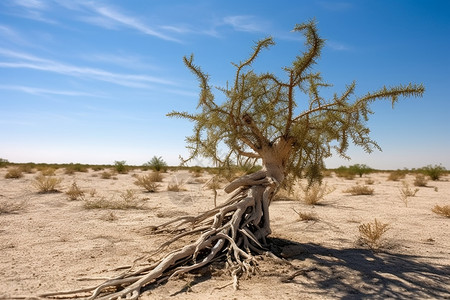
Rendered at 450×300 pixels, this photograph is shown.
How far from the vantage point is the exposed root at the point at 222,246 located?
3.38 metres

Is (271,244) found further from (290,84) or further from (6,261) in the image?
(6,261)

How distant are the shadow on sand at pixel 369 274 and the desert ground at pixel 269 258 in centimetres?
1

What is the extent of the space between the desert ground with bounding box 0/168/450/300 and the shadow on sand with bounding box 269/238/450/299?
0.01m

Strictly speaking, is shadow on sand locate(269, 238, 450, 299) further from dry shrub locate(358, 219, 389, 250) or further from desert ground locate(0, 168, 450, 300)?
dry shrub locate(358, 219, 389, 250)

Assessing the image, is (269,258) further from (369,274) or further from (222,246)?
(369,274)

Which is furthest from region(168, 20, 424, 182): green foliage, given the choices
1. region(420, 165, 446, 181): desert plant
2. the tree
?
region(420, 165, 446, 181): desert plant

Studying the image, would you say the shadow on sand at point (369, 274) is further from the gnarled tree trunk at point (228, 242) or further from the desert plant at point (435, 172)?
the desert plant at point (435, 172)

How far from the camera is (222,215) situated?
15.5ft

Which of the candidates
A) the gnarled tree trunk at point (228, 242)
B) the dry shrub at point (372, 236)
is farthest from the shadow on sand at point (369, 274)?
the gnarled tree trunk at point (228, 242)

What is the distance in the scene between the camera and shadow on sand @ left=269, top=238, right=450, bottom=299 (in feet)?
11.1

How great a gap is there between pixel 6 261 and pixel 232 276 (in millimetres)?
2972

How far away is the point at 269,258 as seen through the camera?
417cm

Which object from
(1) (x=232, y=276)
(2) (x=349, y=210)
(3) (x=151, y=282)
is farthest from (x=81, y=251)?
(2) (x=349, y=210)

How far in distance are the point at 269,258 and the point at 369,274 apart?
3.76 feet
